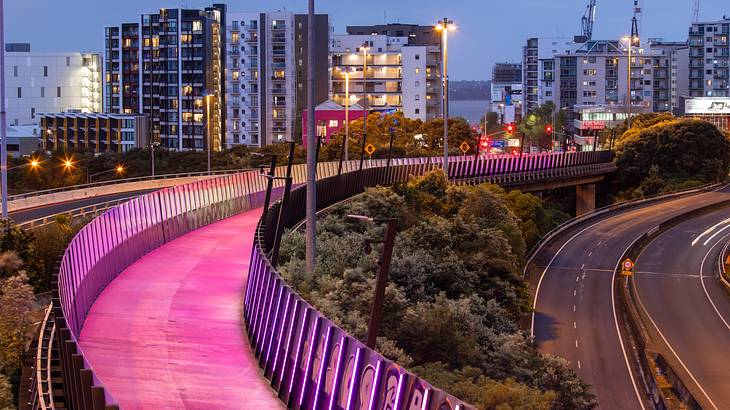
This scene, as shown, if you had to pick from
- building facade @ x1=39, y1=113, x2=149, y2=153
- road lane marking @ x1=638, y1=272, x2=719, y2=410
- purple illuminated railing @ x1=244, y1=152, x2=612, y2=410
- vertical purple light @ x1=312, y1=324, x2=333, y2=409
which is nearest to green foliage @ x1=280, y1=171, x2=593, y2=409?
purple illuminated railing @ x1=244, y1=152, x2=612, y2=410

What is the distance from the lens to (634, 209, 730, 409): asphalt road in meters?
45.4

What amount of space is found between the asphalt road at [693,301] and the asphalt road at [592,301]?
6.48ft

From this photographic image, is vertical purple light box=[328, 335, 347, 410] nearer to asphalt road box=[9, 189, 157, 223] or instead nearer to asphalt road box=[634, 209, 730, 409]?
asphalt road box=[634, 209, 730, 409]

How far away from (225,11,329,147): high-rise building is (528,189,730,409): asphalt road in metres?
65.2

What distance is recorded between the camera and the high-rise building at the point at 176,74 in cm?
14750

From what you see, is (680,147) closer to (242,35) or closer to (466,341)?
(242,35)

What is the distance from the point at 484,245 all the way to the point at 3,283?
22588mm

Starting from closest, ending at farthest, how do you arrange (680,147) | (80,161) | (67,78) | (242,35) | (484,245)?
(484,245) < (80,161) < (680,147) < (242,35) < (67,78)

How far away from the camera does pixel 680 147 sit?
10744cm

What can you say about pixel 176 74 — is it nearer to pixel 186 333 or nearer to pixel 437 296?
pixel 437 296

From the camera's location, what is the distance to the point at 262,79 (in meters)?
150

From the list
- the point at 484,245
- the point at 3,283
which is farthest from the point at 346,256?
the point at 484,245

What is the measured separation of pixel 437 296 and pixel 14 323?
1143 centimetres

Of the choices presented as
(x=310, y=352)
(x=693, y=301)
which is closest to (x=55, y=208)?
(x=693, y=301)
